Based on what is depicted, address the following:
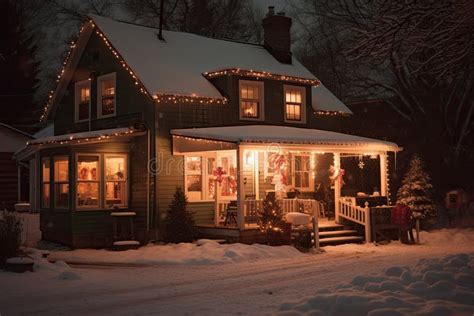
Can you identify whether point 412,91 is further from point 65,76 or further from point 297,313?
point 297,313

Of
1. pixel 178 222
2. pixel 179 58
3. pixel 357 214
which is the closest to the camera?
pixel 178 222

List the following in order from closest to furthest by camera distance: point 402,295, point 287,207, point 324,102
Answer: point 402,295 → point 287,207 → point 324,102

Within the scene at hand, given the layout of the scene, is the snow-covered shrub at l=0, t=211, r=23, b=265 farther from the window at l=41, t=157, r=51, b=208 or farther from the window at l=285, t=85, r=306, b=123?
the window at l=285, t=85, r=306, b=123

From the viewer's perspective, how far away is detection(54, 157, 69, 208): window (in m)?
19.3

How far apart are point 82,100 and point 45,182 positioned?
146 inches

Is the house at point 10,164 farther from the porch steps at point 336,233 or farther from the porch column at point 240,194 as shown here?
the porch steps at point 336,233

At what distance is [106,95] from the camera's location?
21.4 meters

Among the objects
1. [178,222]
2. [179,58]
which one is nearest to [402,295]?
[178,222]

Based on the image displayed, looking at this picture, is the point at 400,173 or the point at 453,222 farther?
the point at 400,173

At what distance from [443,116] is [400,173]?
4036 mm

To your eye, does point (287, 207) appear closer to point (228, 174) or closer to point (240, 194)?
point (240, 194)

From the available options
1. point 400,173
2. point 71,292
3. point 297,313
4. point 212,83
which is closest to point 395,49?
point 297,313

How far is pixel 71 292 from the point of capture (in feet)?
37.0

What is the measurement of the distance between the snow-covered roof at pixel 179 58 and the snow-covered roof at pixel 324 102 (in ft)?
3.98
